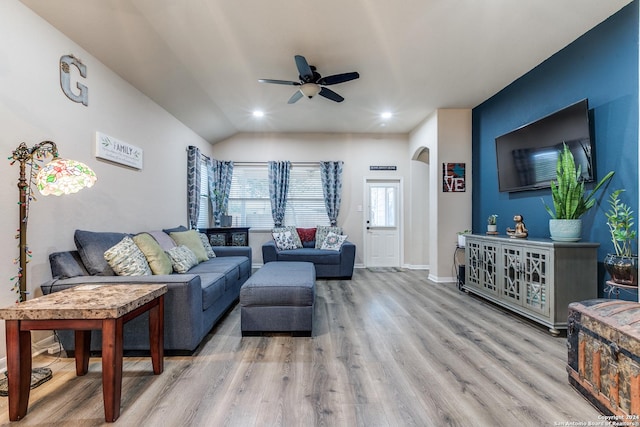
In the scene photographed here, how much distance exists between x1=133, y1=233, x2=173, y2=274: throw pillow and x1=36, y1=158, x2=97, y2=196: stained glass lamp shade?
104cm

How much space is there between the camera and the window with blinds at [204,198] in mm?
5373

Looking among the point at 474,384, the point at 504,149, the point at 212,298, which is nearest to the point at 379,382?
the point at 474,384

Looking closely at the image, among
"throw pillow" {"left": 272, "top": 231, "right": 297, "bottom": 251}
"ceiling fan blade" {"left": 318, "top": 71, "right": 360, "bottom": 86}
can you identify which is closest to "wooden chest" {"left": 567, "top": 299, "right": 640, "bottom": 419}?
"ceiling fan blade" {"left": 318, "top": 71, "right": 360, "bottom": 86}

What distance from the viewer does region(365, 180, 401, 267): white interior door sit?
19.7ft

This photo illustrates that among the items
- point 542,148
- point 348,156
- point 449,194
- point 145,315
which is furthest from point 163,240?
point 542,148

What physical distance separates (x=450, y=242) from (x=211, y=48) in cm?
436

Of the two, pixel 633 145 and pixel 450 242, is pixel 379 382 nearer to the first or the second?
pixel 633 145

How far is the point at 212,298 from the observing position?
2.55 m

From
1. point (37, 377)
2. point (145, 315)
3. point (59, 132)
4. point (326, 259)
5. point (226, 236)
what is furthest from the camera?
point (226, 236)

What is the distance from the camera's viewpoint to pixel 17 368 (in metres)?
1.44

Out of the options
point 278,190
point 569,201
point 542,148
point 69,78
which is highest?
point 69,78

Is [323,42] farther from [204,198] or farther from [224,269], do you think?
[204,198]

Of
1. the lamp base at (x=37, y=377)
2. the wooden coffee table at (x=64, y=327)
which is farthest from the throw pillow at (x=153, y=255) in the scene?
the wooden coffee table at (x=64, y=327)

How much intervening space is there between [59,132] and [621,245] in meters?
5.02
